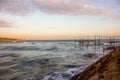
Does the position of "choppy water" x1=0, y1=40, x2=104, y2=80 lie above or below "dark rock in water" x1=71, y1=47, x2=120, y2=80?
below

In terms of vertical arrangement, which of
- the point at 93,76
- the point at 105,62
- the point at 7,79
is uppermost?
the point at 105,62

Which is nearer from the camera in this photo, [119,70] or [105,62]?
[119,70]

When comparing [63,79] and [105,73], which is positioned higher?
[105,73]

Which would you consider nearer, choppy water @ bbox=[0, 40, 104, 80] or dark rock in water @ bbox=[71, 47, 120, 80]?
dark rock in water @ bbox=[71, 47, 120, 80]

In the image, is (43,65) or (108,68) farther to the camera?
(43,65)

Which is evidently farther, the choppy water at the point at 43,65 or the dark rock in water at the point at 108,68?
the choppy water at the point at 43,65

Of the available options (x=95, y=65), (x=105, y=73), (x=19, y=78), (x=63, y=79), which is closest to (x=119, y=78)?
(x=105, y=73)

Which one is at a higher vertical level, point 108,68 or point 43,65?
point 108,68

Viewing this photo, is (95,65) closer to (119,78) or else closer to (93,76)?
(93,76)

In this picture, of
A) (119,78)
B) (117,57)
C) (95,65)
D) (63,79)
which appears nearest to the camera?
(119,78)

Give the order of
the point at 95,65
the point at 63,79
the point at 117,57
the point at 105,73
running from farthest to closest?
the point at 63,79 → the point at 95,65 → the point at 117,57 → the point at 105,73

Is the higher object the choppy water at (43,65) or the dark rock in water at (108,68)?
the dark rock in water at (108,68)

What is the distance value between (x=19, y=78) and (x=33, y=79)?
37.5 inches

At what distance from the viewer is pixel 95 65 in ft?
11.3
